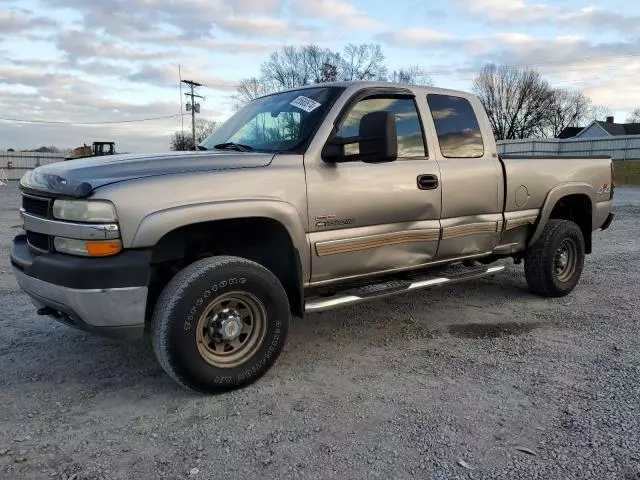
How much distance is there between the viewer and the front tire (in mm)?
3324

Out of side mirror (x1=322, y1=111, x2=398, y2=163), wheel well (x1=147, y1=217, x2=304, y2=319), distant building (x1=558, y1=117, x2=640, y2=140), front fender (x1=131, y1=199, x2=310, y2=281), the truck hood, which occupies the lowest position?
wheel well (x1=147, y1=217, x2=304, y2=319)

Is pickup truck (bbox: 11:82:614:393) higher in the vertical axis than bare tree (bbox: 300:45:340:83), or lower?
lower

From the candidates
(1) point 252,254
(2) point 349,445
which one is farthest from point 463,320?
(2) point 349,445

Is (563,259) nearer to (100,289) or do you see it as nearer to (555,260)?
(555,260)

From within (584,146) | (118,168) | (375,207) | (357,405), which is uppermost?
(584,146)

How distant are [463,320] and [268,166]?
2.55 meters

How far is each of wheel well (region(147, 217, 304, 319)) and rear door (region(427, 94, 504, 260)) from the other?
57.5 inches

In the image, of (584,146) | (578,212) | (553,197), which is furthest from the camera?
(584,146)

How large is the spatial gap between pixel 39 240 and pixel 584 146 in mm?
41797

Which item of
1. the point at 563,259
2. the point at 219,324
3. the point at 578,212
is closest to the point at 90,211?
the point at 219,324

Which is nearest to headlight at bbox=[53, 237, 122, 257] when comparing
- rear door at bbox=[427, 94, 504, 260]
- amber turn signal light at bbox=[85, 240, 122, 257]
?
amber turn signal light at bbox=[85, 240, 122, 257]

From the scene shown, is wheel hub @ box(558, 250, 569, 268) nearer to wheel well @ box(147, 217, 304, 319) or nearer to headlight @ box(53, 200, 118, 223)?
wheel well @ box(147, 217, 304, 319)

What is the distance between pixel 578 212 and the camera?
6.34m

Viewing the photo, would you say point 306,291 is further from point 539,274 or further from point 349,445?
point 539,274
